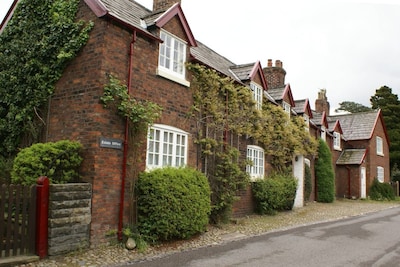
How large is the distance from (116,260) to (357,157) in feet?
87.8

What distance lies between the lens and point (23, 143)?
33.7 ft

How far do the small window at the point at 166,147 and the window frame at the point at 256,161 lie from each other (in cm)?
Result: 528

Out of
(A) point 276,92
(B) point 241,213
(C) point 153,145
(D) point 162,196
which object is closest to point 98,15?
(C) point 153,145

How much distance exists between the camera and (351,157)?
98.1 ft

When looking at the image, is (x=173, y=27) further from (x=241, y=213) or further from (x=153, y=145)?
(x=241, y=213)

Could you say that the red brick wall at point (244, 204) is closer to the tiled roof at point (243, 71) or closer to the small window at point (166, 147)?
the small window at point (166, 147)

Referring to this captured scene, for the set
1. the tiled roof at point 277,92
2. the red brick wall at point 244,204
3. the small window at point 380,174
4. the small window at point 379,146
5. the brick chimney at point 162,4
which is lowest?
the red brick wall at point 244,204

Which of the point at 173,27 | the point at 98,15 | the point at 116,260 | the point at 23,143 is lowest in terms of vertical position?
the point at 116,260

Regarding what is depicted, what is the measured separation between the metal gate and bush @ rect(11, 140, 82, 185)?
0.76 meters

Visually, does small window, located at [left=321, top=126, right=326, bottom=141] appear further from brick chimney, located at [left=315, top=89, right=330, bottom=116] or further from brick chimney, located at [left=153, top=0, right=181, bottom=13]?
brick chimney, located at [left=153, top=0, right=181, bottom=13]

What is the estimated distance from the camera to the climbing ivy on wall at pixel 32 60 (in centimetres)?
948

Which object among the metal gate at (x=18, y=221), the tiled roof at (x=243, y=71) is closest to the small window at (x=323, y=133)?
the tiled roof at (x=243, y=71)

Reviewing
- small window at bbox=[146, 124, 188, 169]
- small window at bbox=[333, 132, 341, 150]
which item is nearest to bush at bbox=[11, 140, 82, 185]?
small window at bbox=[146, 124, 188, 169]

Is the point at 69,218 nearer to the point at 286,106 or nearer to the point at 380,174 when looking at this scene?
the point at 286,106
